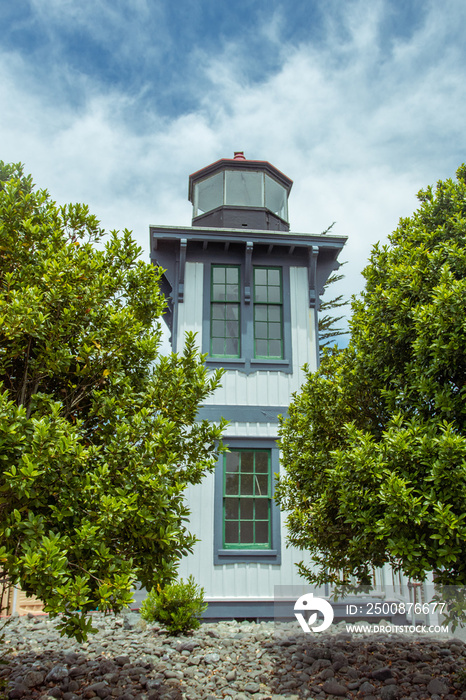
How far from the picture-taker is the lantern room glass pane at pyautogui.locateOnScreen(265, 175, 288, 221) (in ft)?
45.6

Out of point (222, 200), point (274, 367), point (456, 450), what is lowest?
point (456, 450)

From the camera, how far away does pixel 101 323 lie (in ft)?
18.8

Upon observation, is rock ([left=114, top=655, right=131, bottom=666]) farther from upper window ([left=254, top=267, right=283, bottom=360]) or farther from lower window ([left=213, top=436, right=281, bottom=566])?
upper window ([left=254, top=267, right=283, bottom=360])

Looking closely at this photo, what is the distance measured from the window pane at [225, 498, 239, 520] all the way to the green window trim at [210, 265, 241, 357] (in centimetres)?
303

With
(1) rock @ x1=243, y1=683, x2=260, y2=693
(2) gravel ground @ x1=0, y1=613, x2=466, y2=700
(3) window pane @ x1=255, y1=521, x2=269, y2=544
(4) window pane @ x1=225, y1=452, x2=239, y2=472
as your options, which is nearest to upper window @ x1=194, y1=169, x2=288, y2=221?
(4) window pane @ x1=225, y1=452, x2=239, y2=472

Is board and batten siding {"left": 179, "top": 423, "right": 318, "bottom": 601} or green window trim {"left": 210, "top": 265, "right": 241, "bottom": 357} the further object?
green window trim {"left": 210, "top": 265, "right": 241, "bottom": 357}

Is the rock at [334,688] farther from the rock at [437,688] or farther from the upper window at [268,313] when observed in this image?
the upper window at [268,313]

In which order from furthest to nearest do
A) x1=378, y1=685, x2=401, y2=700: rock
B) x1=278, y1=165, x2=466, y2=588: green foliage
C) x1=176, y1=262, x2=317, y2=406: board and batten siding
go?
x1=176, y1=262, x2=317, y2=406: board and batten siding < x1=378, y1=685, x2=401, y2=700: rock < x1=278, y1=165, x2=466, y2=588: green foliage

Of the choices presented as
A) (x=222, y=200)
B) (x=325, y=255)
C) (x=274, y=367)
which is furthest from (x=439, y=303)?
(x=222, y=200)

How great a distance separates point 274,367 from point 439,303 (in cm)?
641

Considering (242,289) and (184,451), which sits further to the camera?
(242,289)

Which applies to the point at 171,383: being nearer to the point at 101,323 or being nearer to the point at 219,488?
the point at 101,323

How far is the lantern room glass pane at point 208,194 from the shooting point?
45.6ft

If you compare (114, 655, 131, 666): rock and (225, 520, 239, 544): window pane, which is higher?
(225, 520, 239, 544): window pane
